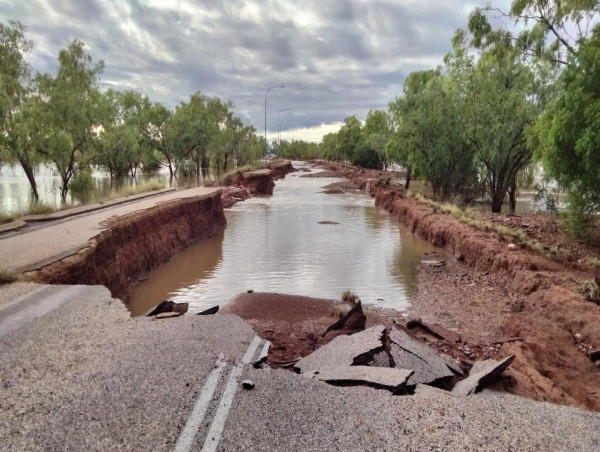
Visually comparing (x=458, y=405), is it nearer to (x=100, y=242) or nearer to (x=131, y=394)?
(x=131, y=394)

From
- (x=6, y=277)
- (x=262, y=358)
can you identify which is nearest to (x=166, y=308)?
(x=6, y=277)

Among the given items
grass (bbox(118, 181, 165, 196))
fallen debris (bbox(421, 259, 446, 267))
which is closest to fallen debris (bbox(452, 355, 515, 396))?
fallen debris (bbox(421, 259, 446, 267))

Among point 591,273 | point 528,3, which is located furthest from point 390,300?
point 528,3

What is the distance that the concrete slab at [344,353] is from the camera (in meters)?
6.16

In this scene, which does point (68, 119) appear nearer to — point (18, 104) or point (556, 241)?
point (18, 104)

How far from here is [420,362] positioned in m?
6.52

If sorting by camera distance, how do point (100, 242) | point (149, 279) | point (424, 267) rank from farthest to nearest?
point (424, 267) < point (149, 279) < point (100, 242)

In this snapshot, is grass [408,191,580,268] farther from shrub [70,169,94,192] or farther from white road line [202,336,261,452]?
shrub [70,169,94,192]

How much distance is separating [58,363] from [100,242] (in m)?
8.25

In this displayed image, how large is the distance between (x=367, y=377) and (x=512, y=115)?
23.8 metres

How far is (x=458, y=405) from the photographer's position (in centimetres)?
457

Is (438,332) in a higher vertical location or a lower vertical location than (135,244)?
lower

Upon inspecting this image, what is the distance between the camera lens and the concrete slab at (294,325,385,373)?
6156mm

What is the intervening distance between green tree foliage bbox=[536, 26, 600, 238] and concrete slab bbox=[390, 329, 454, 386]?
8.72m
